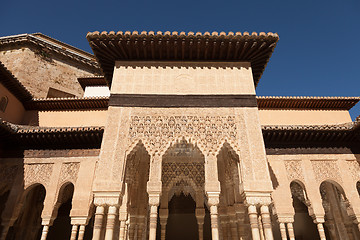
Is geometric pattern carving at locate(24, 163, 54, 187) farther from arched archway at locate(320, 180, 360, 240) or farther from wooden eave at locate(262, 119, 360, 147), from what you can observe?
arched archway at locate(320, 180, 360, 240)

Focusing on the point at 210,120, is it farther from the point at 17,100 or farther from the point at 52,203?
the point at 17,100

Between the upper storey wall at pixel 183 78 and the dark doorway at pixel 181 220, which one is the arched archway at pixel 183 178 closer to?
the upper storey wall at pixel 183 78

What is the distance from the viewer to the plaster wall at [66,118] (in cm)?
1045

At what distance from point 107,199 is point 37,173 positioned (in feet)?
11.1

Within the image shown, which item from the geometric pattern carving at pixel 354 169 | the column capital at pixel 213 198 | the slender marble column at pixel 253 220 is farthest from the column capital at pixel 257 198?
the geometric pattern carving at pixel 354 169

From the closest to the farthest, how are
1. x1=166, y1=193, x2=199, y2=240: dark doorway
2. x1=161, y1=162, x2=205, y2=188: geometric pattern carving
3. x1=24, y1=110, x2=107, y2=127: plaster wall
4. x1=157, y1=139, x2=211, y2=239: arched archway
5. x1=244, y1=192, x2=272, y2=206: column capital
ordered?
1. x1=244, y1=192, x2=272, y2=206: column capital
2. x1=157, y1=139, x2=211, y2=239: arched archway
3. x1=161, y1=162, x2=205, y2=188: geometric pattern carving
4. x1=24, y1=110, x2=107, y2=127: plaster wall
5. x1=166, y1=193, x2=199, y2=240: dark doorway

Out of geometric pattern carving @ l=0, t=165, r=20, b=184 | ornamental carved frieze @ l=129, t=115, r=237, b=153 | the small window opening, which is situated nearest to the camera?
ornamental carved frieze @ l=129, t=115, r=237, b=153

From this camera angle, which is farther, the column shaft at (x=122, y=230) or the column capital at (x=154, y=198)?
the column shaft at (x=122, y=230)

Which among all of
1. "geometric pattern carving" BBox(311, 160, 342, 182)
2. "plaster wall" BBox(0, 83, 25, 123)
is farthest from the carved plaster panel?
"geometric pattern carving" BBox(311, 160, 342, 182)

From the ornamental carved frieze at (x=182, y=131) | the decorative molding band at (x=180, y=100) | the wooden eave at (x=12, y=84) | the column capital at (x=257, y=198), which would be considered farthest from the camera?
the wooden eave at (x=12, y=84)

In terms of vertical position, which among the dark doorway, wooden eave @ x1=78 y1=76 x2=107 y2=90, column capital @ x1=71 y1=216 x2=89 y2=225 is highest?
wooden eave @ x1=78 y1=76 x2=107 y2=90

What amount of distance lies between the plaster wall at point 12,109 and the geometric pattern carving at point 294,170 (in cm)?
1010

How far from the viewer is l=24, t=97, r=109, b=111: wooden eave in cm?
1038

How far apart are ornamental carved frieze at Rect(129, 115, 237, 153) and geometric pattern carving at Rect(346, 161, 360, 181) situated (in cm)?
432
